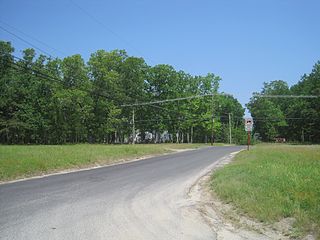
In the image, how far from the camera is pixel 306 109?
8375 centimetres

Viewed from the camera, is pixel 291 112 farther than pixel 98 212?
Yes

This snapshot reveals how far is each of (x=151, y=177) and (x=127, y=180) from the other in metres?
1.66

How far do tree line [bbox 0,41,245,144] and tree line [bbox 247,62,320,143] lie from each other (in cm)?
1638

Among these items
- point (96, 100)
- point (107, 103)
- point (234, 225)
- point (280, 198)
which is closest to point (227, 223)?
point (234, 225)

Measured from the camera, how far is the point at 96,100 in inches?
3086

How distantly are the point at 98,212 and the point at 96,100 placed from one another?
70.5m

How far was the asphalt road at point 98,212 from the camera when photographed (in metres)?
7.28

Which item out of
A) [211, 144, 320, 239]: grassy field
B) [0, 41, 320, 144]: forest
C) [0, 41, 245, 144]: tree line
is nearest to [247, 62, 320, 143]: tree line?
[0, 41, 320, 144]: forest

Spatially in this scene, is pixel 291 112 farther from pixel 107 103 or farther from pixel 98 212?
pixel 98 212

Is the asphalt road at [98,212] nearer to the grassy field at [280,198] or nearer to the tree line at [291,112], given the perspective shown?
the grassy field at [280,198]

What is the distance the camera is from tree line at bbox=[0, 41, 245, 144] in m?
70.8

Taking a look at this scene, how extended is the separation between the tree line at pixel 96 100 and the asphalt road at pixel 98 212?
50.3m

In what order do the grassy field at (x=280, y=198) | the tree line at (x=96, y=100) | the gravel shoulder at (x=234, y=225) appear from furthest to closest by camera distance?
the tree line at (x=96, y=100), the grassy field at (x=280, y=198), the gravel shoulder at (x=234, y=225)

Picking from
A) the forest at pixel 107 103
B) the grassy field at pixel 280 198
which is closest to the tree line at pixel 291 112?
the forest at pixel 107 103
